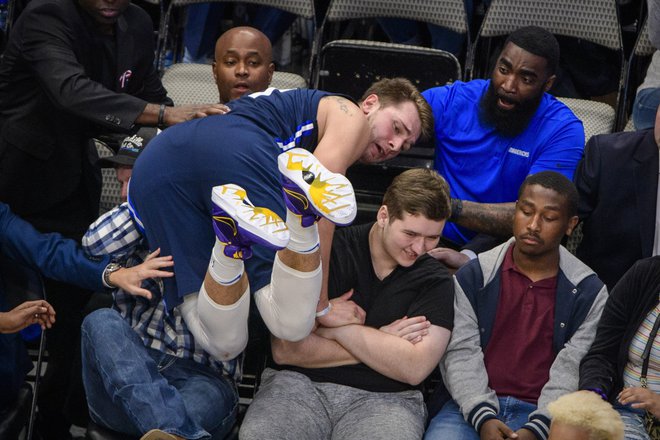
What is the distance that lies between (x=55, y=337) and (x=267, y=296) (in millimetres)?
1183

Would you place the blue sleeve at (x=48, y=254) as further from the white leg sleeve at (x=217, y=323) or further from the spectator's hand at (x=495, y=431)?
the spectator's hand at (x=495, y=431)

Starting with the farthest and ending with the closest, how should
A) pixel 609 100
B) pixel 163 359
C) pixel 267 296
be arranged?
pixel 609 100 → pixel 163 359 → pixel 267 296

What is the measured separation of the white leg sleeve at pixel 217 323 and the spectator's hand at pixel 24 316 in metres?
0.45

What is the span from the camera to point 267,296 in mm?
3023

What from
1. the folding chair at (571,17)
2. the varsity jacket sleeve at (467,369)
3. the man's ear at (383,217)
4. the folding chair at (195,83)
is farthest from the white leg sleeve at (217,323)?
the folding chair at (571,17)

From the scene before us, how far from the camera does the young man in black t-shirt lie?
10.3 ft

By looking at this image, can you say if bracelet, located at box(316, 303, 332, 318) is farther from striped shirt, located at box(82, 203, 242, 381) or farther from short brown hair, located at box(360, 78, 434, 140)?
short brown hair, located at box(360, 78, 434, 140)

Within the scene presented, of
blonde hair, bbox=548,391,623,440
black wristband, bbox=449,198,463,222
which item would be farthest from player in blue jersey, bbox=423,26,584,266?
blonde hair, bbox=548,391,623,440

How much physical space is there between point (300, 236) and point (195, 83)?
7.26 ft

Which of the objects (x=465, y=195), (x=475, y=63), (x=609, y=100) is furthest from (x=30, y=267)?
(x=609, y=100)

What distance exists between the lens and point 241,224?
266 centimetres

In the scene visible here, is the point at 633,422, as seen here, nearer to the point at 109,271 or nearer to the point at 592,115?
the point at 109,271

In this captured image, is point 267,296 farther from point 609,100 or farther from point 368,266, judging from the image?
point 609,100

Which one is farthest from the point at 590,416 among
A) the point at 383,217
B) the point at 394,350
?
the point at 383,217
